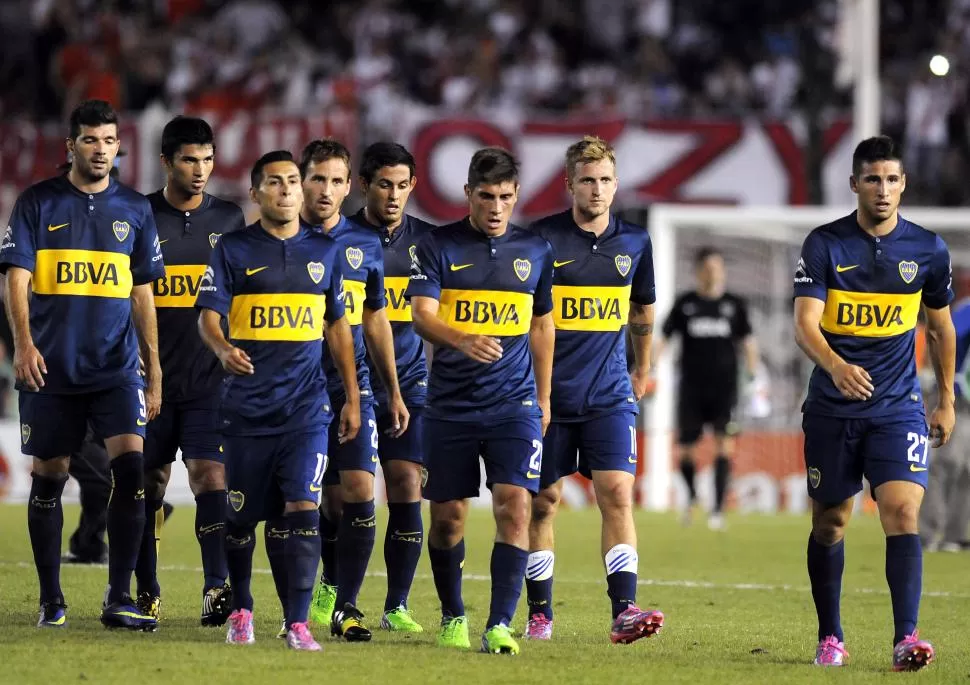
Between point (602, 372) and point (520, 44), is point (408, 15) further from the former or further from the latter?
point (602, 372)

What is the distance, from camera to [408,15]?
24578mm

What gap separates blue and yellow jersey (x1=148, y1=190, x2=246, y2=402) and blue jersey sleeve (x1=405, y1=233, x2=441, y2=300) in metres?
1.38

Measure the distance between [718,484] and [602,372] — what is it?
8507mm

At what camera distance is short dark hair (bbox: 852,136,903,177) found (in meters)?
7.78

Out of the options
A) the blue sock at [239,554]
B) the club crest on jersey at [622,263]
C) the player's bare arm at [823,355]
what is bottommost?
the blue sock at [239,554]

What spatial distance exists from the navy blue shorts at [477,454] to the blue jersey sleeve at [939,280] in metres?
1.76

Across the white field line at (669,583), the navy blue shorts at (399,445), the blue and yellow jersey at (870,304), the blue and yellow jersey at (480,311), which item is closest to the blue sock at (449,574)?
the blue and yellow jersey at (480,311)

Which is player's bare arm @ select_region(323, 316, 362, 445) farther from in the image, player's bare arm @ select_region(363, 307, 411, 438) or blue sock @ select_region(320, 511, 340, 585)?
blue sock @ select_region(320, 511, 340, 585)

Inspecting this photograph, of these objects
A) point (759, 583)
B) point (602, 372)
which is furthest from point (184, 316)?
point (759, 583)

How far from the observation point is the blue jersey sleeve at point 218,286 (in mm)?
7637

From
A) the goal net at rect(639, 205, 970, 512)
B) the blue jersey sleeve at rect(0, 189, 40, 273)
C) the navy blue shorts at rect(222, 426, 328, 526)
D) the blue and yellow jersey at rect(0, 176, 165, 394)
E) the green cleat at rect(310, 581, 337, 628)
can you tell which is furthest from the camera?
the goal net at rect(639, 205, 970, 512)

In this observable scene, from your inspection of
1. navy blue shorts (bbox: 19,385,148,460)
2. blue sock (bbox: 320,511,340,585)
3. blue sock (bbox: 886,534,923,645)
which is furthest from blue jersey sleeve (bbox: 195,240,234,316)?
blue sock (bbox: 886,534,923,645)

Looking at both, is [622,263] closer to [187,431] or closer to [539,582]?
[539,582]

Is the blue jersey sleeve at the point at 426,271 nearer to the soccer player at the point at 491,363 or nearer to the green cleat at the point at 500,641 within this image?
the soccer player at the point at 491,363
